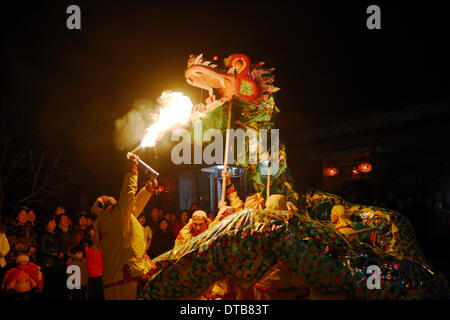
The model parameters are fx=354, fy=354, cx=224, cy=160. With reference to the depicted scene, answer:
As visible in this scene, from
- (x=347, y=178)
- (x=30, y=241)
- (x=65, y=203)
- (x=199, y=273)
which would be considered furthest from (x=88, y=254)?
(x=65, y=203)

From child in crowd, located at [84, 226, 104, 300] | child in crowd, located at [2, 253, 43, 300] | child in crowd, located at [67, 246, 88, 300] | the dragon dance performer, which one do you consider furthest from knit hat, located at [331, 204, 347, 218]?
child in crowd, located at [2, 253, 43, 300]

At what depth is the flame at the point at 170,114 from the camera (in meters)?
3.97

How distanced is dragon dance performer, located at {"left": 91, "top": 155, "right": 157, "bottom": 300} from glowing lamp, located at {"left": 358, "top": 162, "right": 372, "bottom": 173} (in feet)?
27.3

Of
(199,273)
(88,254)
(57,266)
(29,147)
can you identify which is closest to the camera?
(199,273)

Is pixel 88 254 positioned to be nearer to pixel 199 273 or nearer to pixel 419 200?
pixel 199 273

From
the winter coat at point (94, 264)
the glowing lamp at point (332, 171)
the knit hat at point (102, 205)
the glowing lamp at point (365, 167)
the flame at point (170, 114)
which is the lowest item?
the winter coat at point (94, 264)

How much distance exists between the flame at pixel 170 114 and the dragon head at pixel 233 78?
0.82ft

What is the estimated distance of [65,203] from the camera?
14016mm

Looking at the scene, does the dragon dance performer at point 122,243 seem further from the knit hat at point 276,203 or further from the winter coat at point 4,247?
the winter coat at point 4,247

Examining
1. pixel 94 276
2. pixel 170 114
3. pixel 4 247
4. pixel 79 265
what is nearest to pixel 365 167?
pixel 170 114

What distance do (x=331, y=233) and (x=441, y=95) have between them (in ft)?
26.2

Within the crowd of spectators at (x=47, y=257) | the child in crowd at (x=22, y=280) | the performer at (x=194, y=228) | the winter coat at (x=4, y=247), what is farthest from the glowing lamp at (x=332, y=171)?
the winter coat at (x=4, y=247)

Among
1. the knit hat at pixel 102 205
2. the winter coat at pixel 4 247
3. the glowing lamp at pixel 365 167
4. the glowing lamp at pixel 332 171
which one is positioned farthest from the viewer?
the glowing lamp at pixel 332 171

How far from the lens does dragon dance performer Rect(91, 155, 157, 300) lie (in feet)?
11.3
